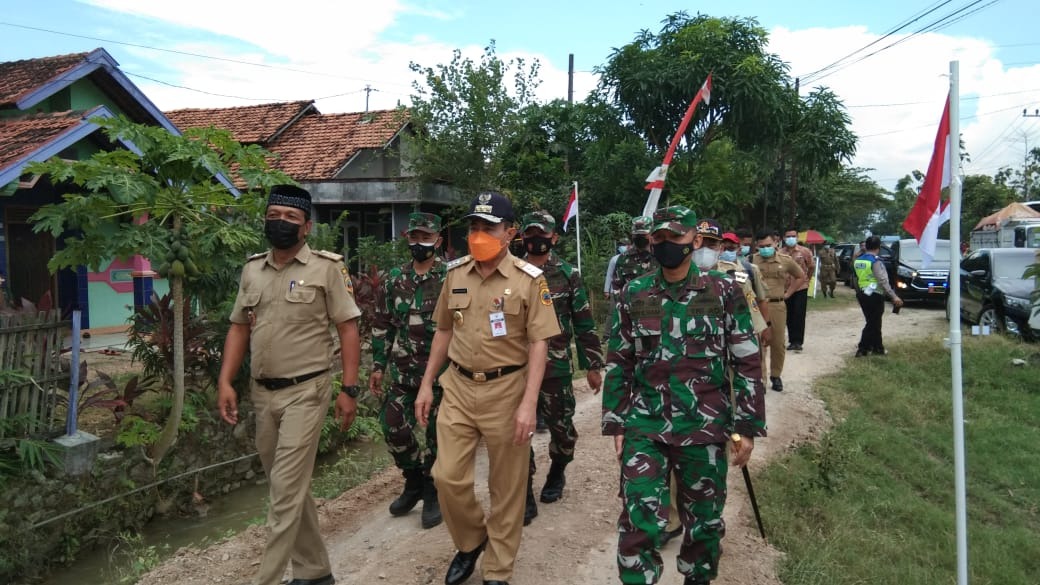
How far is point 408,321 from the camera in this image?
174 inches

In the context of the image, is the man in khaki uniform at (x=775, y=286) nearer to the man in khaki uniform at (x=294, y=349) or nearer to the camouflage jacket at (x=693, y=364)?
the camouflage jacket at (x=693, y=364)

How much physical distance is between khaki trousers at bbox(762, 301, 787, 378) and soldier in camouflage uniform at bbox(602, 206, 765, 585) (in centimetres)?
532

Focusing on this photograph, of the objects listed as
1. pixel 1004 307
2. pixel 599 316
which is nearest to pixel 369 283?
pixel 599 316

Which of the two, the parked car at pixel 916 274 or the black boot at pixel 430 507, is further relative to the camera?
the parked car at pixel 916 274

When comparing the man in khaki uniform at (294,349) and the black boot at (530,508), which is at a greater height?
the man in khaki uniform at (294,349)

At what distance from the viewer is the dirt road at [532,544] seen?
12.5 feet

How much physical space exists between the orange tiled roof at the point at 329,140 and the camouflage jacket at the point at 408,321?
13.8m

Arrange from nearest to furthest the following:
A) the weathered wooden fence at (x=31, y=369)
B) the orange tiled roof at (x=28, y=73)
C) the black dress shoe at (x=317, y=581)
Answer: the black dress shoe at (x=317, y=581), the weathered wooden fence at (x=31, y=369), the orange tiled roof at (x=28, y=73)

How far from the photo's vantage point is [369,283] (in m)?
9.69

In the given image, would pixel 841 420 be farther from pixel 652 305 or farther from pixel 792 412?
pixel 652 305

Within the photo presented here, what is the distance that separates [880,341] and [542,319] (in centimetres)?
902

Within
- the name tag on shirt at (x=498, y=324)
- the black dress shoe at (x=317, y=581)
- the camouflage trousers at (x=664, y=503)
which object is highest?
the name tag on shirt at (x=498, y=324)

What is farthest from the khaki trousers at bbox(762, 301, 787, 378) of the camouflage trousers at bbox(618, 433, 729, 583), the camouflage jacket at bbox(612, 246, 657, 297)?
the camouflage trousers at bbox(618, 433, 729, 583)

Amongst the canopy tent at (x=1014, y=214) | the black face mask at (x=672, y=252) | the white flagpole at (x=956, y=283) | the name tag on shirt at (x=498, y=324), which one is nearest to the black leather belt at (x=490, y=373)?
the name tag on shirt at (x=498, y=324)
